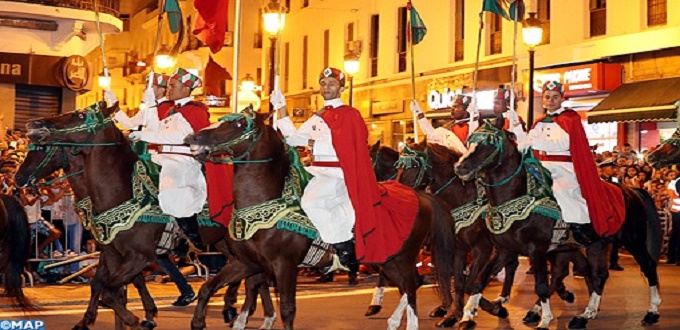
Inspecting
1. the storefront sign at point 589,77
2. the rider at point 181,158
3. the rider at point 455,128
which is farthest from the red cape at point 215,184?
the storefront sign at point 589,77

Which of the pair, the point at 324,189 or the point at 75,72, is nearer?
the point at 324,189

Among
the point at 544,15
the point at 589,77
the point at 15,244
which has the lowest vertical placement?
the point at 15,244

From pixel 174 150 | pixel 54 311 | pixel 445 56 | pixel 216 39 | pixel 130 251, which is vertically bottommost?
pixel 54 311

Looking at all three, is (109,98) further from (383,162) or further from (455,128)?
(455,128)

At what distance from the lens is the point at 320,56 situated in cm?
4562

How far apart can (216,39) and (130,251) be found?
478 centimetres

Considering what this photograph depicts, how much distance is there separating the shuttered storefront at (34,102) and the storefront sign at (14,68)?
83 cm

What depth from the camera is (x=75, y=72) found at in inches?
1212

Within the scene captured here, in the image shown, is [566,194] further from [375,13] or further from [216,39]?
[375,13]

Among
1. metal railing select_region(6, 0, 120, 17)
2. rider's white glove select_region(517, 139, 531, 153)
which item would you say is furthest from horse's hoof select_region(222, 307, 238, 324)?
metal railing select_region(6, 0, 120, 17)

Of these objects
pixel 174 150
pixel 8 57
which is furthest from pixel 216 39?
pixel 8 57

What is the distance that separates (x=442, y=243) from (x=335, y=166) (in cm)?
222

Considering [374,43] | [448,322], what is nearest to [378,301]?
[448,322]

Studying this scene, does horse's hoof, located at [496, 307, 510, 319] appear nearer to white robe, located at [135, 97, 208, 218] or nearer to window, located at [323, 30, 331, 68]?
white robe, located at [135, 97, 208, 218]
